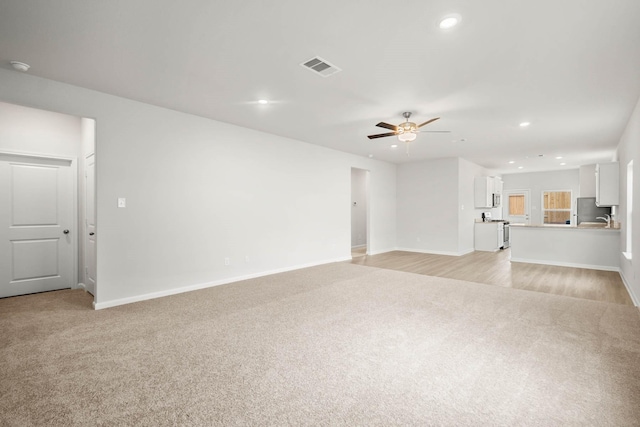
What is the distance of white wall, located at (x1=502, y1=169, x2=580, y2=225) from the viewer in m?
10.6

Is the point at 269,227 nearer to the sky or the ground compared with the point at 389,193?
nearer to the ground

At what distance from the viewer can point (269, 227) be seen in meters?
5.73

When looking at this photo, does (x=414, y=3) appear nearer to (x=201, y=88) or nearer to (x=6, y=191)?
(x=201, y=88)

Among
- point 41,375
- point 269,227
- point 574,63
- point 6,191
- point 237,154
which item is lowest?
point 41,375

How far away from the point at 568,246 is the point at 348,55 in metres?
6.77

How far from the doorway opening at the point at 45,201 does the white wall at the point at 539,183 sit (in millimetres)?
13214

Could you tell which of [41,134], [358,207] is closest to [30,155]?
[41,134]

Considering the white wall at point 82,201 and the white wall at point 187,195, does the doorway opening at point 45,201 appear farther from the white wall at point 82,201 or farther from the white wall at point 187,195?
the white wall at point 187,195

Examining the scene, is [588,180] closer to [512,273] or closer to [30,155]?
[512,273]

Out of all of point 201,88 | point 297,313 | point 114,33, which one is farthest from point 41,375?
point 201,88

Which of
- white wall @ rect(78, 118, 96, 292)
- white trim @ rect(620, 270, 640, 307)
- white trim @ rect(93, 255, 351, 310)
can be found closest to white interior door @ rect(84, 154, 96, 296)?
white wall @ rect(78, 118, 96, 292)

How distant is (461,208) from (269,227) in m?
5.53

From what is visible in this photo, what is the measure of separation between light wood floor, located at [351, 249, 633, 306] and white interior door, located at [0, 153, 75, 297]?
552 centimetres

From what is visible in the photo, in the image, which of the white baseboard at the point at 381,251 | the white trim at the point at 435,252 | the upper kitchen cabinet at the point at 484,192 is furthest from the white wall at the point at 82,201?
the upper kitchen cabinet at the point at 484,192
